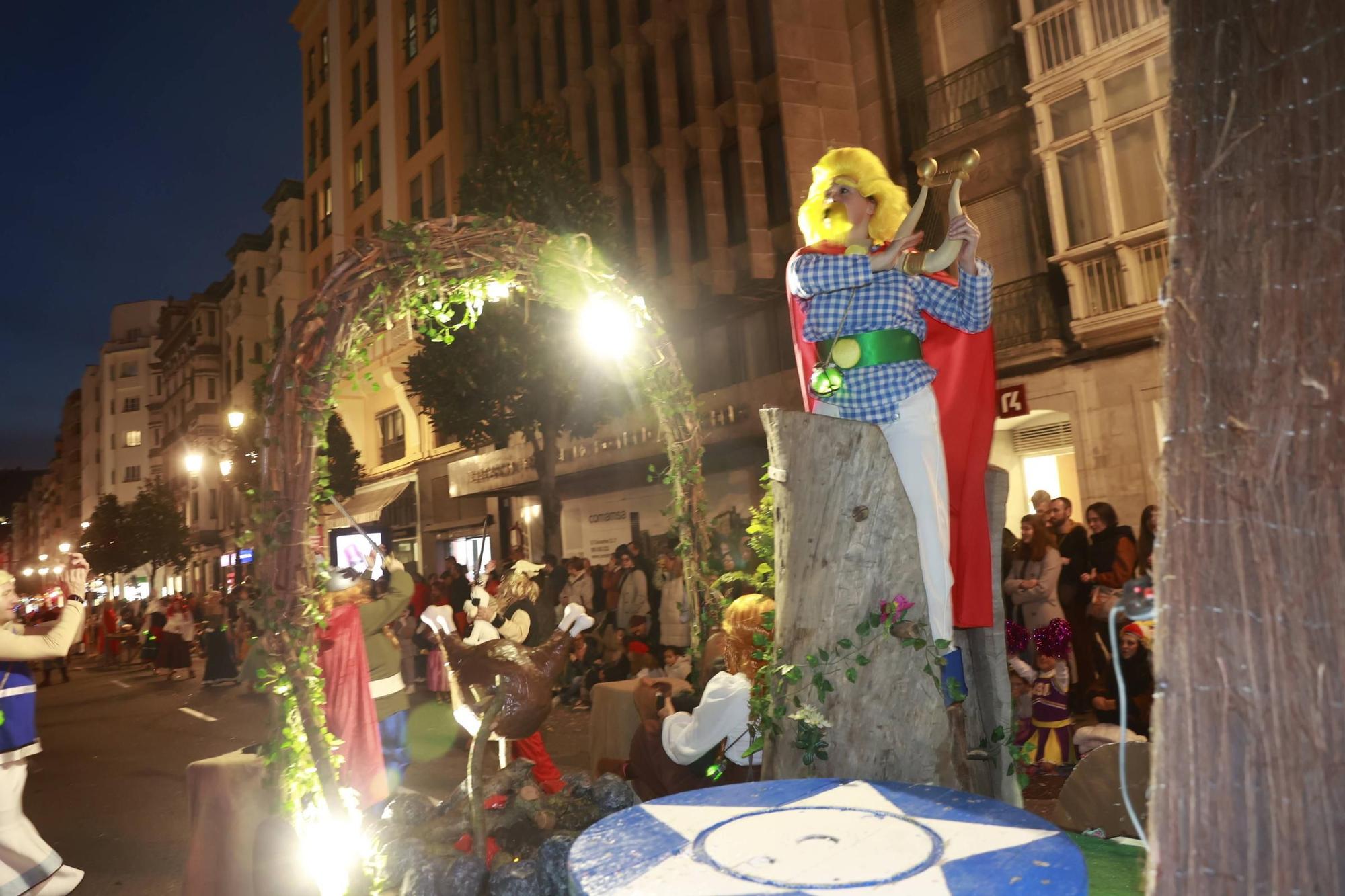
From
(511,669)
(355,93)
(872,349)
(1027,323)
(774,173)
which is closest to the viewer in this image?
(872,349)

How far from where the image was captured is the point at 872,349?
346 cm

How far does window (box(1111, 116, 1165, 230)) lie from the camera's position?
12133mm

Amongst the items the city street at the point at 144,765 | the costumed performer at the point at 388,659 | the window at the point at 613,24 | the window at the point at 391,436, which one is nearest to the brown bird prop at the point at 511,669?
the city street at the point at 144,765

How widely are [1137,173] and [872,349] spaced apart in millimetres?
10824

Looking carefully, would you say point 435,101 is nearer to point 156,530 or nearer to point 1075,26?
point 1075,26

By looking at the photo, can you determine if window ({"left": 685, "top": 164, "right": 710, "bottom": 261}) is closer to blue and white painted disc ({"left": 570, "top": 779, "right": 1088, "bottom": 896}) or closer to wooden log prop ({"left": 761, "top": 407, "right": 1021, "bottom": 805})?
wooden log prop ({"left": 761, "top": 407, "right": 1021, "bottom": 805})

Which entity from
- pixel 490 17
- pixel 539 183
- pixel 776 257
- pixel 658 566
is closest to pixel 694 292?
pixel 776 257

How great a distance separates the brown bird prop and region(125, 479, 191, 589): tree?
144 feet

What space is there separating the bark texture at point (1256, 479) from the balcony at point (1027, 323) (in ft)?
40.4

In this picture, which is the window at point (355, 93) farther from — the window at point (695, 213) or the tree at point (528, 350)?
the tree at point (528, 350)

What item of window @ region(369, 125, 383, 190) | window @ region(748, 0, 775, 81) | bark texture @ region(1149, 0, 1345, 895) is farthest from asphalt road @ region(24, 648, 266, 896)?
window @ region(369, 125, 383, 190)

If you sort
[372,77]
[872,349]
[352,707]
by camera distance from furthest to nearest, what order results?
[372,77]
[352,707]
[872,349]

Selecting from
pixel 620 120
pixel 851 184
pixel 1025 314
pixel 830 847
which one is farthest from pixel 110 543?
pixel 830 847

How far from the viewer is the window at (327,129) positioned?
1325 inches
